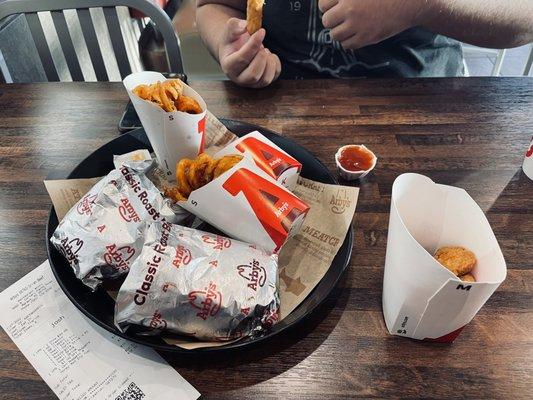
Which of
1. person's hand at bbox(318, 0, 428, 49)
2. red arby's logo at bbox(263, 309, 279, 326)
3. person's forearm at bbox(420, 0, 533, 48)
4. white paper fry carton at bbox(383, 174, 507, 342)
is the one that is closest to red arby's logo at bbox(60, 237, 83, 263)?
red arby's logo at bbox(263, 309, 279, 326)

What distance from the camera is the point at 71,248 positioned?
695 millimetres

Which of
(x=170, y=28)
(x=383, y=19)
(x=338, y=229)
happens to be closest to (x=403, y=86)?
(x=383, y=19)

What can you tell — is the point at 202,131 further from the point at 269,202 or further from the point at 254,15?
the point at 254,15

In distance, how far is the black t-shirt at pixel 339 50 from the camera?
1.33 meters

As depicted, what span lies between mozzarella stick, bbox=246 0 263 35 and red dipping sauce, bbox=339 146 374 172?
17.1 inches

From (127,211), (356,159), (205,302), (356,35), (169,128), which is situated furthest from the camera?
(356,35)

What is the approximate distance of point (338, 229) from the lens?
820 millimetres

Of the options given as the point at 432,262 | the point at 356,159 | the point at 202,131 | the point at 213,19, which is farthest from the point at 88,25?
the point at 432,262

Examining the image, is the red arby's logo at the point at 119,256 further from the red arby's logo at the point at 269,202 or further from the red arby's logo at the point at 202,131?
the red arby's logo at the point at 202,131

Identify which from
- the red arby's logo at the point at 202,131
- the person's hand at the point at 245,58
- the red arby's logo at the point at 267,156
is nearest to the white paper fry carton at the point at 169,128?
the red arby's logo at the point at 202,131

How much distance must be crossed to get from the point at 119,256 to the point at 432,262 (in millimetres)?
469

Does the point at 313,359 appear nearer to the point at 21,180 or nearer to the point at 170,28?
the point at 21,180

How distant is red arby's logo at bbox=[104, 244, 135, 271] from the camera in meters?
0.68

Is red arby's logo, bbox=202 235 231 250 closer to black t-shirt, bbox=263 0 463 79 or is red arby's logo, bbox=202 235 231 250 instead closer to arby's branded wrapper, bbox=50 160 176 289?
arby's branded wrapper, bbox=50 160 176 289
